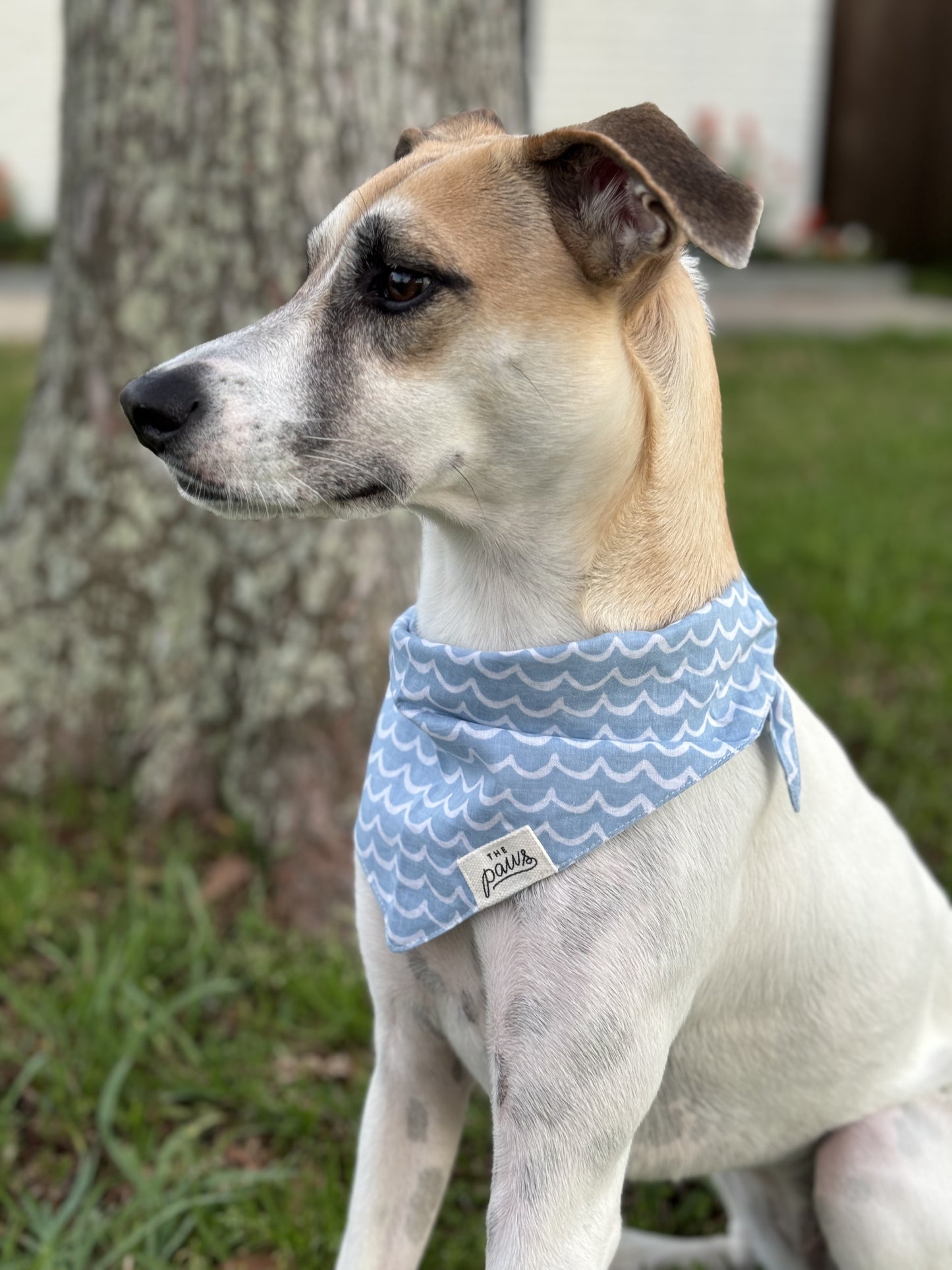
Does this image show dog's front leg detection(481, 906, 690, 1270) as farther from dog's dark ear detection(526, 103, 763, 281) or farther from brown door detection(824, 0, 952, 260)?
brown door detection(824, 0, 952, 260)

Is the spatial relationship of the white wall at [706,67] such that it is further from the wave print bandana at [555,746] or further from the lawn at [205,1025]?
the wave print bandana at [555,746]

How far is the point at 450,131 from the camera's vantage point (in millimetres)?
2383

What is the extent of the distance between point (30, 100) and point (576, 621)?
1220 centimetres

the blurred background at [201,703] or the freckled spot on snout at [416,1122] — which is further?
the blurred background at [201,703]

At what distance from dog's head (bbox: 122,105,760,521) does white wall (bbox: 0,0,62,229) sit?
10.8 metres

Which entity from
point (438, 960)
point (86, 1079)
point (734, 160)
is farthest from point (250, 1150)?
point (734, 160)

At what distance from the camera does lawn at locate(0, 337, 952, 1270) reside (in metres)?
2.68

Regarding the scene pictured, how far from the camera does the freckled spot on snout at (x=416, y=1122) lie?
2.22 meters

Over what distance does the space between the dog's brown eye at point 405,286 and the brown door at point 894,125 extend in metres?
13.1

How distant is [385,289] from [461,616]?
52 centimetres

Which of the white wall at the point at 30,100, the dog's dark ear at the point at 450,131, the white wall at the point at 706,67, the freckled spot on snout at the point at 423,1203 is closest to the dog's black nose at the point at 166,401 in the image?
the dog's dark ear at the point at 450,131

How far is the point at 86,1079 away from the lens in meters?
2.99

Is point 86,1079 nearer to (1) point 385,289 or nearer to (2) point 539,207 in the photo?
(1) point 385,289

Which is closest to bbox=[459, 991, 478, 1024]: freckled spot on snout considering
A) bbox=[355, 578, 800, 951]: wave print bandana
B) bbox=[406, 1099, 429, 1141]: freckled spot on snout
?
bbox=[355, 578, 800, 951]: wave print bandana
